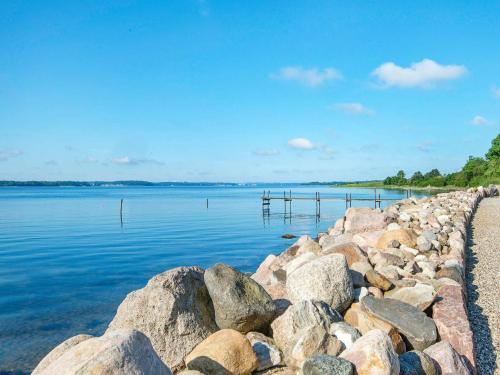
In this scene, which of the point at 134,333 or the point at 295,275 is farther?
the point at 295,275

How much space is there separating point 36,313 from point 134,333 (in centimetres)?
853

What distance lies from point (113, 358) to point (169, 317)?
2.12 metres

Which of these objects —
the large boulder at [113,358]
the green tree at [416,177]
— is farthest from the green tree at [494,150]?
the large boulder at [113,358]

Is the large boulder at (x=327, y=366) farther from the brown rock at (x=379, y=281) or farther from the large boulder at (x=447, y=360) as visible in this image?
the brown rock at (x=379, y=281)

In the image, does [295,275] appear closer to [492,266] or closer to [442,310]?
[442,310]

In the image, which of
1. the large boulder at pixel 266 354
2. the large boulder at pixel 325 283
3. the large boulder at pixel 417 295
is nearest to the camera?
the large boulder at pixel 266 354

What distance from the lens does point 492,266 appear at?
9828 mm

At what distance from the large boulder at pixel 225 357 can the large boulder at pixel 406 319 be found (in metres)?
1.82

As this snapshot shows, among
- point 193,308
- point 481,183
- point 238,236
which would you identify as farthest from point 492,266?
point 481,183

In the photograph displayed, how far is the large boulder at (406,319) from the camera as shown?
4.98 meters

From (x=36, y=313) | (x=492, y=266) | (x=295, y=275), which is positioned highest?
(x=295, y=275)

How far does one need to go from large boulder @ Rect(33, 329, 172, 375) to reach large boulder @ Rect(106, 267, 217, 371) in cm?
177

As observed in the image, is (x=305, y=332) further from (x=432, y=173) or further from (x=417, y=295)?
(x=432, y=173)

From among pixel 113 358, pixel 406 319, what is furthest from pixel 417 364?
pixel 113 358
